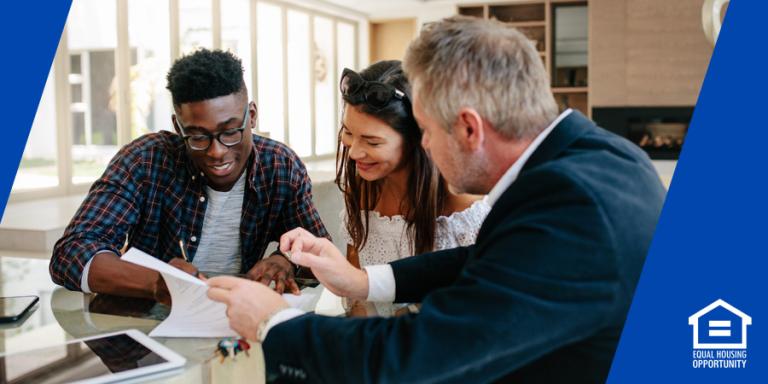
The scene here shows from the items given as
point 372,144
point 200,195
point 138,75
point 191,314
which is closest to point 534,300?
point 191,314

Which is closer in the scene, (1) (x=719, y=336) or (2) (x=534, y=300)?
(2) (x=534, y=300)

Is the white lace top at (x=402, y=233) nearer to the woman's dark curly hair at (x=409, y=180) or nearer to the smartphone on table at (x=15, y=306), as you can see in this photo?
the woman's dark curly hair at (x=409, y=180)

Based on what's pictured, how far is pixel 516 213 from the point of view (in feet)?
3.34

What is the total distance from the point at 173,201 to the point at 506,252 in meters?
1.31

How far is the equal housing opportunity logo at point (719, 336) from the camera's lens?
141cm

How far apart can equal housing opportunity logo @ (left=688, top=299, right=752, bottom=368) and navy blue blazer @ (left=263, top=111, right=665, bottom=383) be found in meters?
0.43

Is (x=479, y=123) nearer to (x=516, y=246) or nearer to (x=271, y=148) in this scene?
(x=516, y=246)

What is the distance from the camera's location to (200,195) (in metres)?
2.08

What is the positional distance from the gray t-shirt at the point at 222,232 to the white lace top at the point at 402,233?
36 centimetres

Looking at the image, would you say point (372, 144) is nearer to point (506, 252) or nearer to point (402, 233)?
point (402, 233)

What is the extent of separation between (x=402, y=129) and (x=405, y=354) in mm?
1079

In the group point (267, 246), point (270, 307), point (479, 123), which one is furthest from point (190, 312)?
point (267, 246)

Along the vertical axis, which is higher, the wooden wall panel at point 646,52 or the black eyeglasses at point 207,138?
the wooden wall panel at point 646,52

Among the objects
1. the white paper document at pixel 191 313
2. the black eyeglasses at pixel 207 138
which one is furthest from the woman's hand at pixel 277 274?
the black eyeglasses at pixel 207 138
